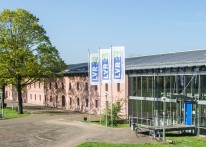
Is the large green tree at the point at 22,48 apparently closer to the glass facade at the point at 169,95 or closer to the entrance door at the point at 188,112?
the glass facade at the point at 169,95

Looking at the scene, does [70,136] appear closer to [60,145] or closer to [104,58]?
[60,145]

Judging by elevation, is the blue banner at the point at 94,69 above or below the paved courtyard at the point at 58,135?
above

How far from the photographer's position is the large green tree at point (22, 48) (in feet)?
172

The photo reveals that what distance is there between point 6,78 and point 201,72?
3087cm

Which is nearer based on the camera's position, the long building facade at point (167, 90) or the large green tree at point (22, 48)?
the long building facade at point (167, 90)

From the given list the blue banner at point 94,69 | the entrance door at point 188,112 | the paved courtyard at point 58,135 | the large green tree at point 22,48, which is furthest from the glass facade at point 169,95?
the large green tree at point 22,48

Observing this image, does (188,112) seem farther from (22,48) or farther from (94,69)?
(22,48)

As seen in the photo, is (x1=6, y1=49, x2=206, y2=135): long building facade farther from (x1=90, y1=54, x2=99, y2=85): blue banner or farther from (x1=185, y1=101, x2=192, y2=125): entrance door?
(x1=90, y1=54, x2=99, y2=85): blue banner

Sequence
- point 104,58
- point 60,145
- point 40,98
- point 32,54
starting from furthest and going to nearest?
1. point 40,98
2. point 32,54
3. point 104,58
4. point 60,145

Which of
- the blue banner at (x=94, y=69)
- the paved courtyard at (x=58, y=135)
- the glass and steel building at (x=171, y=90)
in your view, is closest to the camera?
the paved courtyard at (x=58, y=135)

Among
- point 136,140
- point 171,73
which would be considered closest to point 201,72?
point 171,73

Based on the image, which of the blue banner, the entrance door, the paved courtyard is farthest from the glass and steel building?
the paved courtyard

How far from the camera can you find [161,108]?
130ft

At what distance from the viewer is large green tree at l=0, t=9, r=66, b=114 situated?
2061 inches
